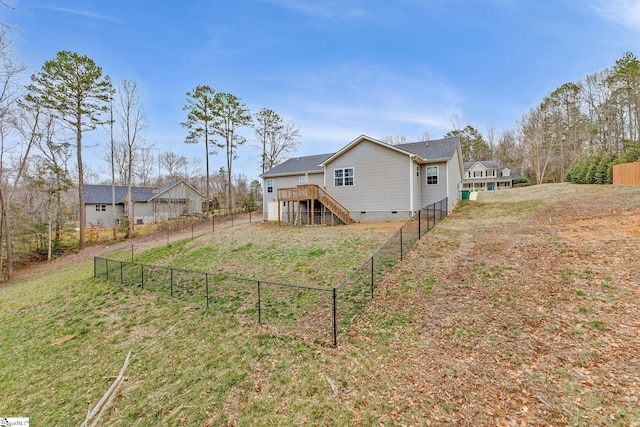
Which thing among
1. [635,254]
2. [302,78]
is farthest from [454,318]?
[302,78]

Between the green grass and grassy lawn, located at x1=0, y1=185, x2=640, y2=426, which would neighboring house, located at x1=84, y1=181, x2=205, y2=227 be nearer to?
grassy lawn, located at x1=0, y1=185, x2=640, y2=426

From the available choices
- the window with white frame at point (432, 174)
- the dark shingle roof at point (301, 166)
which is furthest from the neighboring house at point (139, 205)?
the window with white frame at point (432, 174)

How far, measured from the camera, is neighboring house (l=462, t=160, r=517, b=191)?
46719 mm

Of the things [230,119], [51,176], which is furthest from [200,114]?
[51,176]

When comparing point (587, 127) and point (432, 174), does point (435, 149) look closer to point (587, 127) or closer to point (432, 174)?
point (432, 174)

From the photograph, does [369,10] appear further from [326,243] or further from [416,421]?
[416,421]

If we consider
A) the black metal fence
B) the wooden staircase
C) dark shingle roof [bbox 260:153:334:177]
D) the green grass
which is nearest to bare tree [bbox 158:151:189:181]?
dark shingle roof [bbox 260:153:334:177]

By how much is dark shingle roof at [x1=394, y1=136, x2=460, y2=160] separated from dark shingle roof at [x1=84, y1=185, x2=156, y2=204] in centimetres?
3124

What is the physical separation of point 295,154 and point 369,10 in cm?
2478

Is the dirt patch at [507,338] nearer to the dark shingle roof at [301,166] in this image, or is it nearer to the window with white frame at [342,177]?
the window with white frame at [342,177]

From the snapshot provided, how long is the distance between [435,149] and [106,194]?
3825 centimetres

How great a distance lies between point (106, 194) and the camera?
111ft

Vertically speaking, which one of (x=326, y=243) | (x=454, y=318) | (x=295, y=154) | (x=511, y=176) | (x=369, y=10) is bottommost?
(x=454, y=318)

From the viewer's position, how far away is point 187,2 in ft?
41.8
